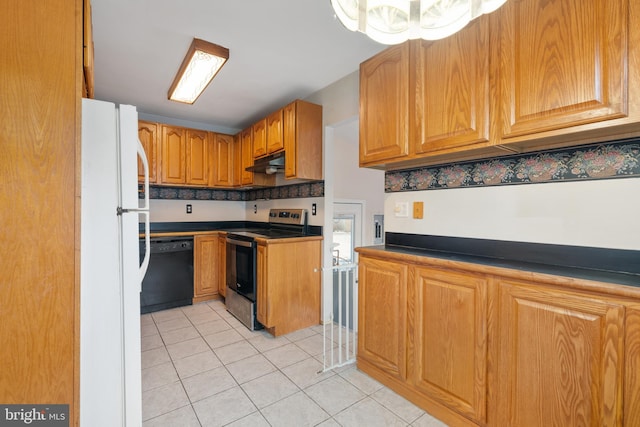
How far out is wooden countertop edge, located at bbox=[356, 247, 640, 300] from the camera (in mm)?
988

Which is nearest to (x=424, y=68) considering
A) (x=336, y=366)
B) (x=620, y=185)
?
(x=620, y=185)

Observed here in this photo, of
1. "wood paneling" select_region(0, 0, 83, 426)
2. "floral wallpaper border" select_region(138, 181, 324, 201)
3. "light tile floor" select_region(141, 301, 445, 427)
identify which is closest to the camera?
"wood paneling" select_region(0, 0, 83, 426)

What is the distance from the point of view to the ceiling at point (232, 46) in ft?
5.77

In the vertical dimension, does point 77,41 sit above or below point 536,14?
below

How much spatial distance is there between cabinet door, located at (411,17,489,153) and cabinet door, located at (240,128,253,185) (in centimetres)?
245

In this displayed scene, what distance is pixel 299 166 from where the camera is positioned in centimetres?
279

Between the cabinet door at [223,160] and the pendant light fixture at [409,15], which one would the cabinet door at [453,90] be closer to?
the pendant light fixture at [409,15]

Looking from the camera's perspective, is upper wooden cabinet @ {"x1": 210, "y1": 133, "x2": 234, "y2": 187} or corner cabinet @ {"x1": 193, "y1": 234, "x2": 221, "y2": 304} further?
upper wooden cabinet @ {"x1": 210, "y1": 133, "x2": 234, "y2": 187}

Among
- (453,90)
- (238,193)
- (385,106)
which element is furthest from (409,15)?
(238,193)

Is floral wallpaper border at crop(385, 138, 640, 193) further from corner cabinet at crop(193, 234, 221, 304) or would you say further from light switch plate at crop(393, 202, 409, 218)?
corner cabinet at crop(193, 234, 221, 304)

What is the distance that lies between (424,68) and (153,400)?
264 cm

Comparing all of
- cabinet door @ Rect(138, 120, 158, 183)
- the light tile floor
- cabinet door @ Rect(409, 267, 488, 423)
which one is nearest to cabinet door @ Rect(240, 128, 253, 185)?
cabinet door @ Rect(138, 120, 158, 183)

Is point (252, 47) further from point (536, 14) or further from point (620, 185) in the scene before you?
point (620, 185)

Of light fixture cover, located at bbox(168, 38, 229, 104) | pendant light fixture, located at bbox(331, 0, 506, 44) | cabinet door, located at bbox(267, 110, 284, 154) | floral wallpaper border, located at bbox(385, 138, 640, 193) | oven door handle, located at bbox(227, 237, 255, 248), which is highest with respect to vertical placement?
light fixture cover, located at bbox(168, 38, 229, 104)
